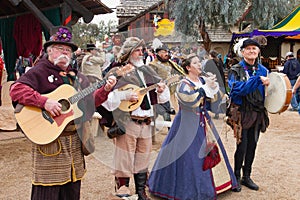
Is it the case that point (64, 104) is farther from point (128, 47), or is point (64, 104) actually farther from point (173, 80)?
point (173, 80)

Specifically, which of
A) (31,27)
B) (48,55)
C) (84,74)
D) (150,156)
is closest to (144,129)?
(150,156)

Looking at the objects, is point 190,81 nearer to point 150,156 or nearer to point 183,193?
point 150,156

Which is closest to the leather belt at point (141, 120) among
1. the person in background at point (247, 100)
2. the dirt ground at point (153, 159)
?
the dirt ground at point (153, 159)

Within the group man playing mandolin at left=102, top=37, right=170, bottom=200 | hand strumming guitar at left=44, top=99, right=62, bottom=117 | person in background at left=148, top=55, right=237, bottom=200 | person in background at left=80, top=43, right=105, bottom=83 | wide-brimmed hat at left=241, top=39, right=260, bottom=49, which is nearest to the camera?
hand strumming guitar at left=44, top=99, right=62, bottom=117

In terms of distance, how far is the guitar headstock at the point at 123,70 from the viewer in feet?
8.54

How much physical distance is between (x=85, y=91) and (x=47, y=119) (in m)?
0.31

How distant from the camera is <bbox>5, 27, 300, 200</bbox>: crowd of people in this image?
7.85ft

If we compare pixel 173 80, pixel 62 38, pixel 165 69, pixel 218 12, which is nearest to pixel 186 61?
pixel 173 80

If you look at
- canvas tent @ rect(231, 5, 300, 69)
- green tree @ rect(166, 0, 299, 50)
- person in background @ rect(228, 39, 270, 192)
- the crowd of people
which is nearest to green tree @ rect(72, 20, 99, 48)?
the crowd of people

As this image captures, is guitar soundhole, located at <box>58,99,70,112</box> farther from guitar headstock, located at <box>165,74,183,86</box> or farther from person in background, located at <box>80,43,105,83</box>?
guitar headstock, located at <box>165,74,183,86</box>

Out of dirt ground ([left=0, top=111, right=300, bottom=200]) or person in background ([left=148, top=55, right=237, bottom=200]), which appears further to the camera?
dirt ground ([left=0, top=111, right=300, bottom=200])

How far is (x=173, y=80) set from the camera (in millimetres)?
3115

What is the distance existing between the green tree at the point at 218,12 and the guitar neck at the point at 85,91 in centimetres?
1113

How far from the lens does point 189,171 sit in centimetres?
321
